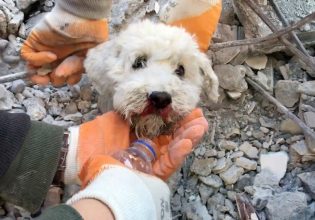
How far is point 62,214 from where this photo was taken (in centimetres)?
80

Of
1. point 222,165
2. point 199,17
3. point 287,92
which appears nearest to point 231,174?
point 222,165

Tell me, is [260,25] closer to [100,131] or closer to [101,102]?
[101,102]

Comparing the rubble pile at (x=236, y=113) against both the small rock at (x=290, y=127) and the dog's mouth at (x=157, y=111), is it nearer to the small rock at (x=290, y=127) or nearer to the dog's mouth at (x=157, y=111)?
the small rock at (x=290, y=127)

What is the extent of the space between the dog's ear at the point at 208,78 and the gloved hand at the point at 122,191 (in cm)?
41

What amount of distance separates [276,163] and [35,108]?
76cm

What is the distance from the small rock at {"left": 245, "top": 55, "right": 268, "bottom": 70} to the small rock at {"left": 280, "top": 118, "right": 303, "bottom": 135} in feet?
0.77

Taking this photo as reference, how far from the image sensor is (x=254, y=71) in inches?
68.5

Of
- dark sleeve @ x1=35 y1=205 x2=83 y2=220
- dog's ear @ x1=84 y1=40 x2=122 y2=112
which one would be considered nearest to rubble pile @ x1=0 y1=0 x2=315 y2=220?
dog's ear @ x1=84 y1=40 x2=122 y2=112

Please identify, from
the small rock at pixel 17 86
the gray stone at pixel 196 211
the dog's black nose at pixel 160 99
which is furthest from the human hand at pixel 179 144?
the small rock at pixel 17 86

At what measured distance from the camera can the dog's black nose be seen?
3.83 ft

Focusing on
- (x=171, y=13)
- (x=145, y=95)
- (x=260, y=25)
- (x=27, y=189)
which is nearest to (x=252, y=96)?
(x=260, y=25)

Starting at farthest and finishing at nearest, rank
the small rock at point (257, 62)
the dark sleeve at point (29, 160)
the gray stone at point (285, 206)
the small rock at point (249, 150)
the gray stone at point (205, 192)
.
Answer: the small rock at point (257, 62)
the small rock at point (249, 150)
the gray stone at point (205, 192)
the gray stone at point (285, 206)
the dark sleeve at point (29, 160)

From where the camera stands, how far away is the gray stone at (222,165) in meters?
1.51

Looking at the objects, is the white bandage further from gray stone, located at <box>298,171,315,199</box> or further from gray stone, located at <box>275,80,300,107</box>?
gray stone, located at <box>275,80,300,107</box>
